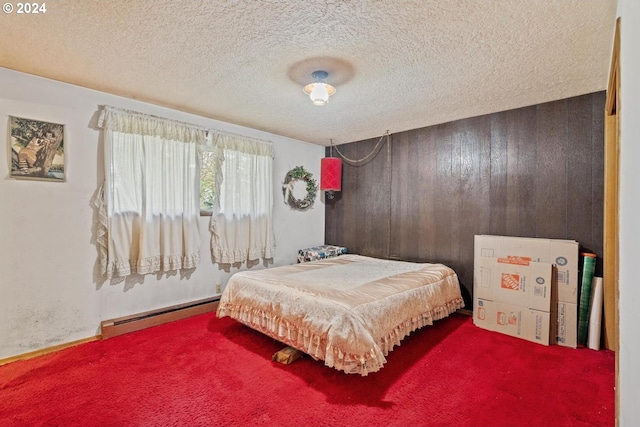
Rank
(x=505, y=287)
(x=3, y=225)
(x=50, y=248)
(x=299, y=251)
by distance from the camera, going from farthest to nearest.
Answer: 1. (x=299, y=251)
2. (x=505, y=287)
3. (x=50, y=248)
4. (x=3, y=225)

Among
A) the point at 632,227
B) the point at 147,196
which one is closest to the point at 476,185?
the point at 632,227

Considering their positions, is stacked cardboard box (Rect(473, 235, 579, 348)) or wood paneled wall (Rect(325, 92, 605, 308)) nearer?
stacked cardboard box (Rect(473, 235, 579, 348))

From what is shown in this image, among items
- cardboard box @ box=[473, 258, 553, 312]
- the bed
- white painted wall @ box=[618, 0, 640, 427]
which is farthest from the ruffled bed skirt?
white painted wall @ box=[618, 0, 640, 427]

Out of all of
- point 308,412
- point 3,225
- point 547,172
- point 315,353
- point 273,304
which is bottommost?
point 308,412

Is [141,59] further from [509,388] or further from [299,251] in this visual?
[509,388]

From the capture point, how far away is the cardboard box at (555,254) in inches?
105

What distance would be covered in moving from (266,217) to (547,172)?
10.8ft

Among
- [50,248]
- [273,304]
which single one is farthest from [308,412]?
[50,248]

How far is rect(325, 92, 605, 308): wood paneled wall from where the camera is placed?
9.23ft

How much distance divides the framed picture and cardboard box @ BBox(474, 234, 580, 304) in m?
4.25

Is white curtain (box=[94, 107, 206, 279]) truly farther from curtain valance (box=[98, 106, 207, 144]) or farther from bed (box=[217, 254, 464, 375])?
bed (box=[217, 254, 464, 375])

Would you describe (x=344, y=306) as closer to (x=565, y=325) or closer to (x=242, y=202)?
(x=565, y=325)

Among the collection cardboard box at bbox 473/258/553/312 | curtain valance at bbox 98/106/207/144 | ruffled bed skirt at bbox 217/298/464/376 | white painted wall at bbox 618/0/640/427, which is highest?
curtain valance at bbox 98/106/207/144

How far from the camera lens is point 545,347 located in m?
2.63
